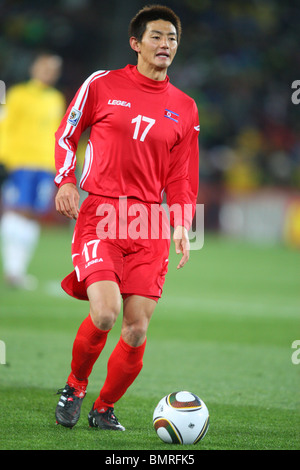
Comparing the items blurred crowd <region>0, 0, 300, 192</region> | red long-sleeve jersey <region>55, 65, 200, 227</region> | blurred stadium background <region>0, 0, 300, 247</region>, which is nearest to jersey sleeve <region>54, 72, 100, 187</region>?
red long-sleeve jersey <region>55, 65, 200, 227</region>

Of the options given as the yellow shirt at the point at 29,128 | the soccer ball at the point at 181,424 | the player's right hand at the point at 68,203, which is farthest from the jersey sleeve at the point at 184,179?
the yellow shirt at the point at 29,128

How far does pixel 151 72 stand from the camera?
440 cm

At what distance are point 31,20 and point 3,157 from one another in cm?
1401

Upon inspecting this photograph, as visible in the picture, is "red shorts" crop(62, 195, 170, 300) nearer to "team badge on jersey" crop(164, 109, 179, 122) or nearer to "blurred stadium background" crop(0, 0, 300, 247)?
"team badge on jersey" crop(164, 109, 179, 122)

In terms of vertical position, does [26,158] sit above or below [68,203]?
above

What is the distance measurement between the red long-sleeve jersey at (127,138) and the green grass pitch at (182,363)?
1.22 meters

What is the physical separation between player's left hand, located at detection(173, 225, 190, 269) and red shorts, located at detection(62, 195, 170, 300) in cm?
7

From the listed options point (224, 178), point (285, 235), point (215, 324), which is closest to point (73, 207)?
point (215, 324)

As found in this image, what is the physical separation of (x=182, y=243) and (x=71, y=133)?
843 millimetres

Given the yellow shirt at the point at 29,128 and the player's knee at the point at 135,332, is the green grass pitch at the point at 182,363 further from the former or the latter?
the yellow shirt at the point at 29,128

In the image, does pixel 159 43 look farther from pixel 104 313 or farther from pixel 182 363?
pixel 182 363

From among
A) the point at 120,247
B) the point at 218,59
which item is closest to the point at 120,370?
the point at 120,247

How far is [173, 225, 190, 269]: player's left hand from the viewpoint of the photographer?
14.0 ft
